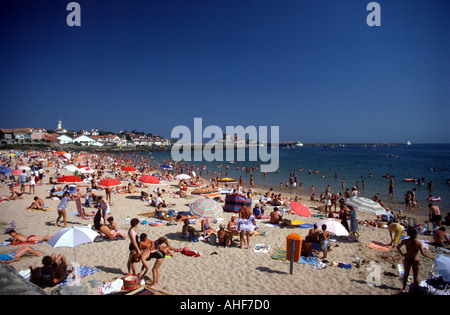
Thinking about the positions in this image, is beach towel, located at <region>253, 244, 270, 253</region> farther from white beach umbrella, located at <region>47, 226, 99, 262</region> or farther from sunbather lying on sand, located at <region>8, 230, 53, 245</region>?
sunbather lying on sand, located at <region>8, 230, 53, 245</region>

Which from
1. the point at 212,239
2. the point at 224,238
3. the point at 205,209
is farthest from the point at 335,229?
the point at 205,209

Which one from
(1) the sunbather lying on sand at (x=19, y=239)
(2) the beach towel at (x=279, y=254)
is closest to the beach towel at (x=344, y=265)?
(2) the beach towel at (x=279, y=254)

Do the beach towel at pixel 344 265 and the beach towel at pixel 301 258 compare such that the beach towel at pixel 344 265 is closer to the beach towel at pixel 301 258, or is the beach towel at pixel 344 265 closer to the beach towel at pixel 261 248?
the beach towel at pixel 301 258

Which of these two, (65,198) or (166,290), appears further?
(65,198)

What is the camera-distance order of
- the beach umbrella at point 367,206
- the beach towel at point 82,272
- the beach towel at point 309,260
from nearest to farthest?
the beach towel at point 82,272
the beach towel at point 309,260
the beach umbrella at point 367,206

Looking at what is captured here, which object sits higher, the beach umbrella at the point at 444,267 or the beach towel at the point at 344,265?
the beach umbrella at the point at 444,267

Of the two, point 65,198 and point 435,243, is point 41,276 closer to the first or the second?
point 65,198

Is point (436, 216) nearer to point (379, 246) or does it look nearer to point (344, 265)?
point (379, 246)
